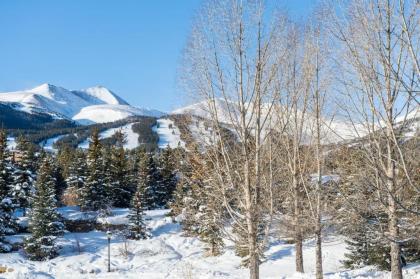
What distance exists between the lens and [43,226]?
36.1 meters

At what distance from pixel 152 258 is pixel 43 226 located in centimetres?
959

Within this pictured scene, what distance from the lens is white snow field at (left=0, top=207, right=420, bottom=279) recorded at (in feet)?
88.2

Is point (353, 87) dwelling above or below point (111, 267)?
above

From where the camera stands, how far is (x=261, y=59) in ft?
25.7

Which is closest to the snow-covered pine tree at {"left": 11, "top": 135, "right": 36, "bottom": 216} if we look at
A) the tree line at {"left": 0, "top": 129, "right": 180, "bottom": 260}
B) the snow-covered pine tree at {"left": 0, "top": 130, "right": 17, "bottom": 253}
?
the tree line at {"left": 0, "top": 129, "right": 180, "bottom": 260}

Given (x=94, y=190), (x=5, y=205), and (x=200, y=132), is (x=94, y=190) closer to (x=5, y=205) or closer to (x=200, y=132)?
(x=5, y=205)

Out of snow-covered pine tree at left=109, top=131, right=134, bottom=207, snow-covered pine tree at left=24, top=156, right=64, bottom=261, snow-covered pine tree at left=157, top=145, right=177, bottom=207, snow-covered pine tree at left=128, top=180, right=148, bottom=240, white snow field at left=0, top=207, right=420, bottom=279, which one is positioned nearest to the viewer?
white snow field at left=0, top=207, right=420, bottom=279

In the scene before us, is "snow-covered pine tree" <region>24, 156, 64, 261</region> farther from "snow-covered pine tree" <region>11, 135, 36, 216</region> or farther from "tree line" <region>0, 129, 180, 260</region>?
"snow-covered pine tree" <region>11, 135, 36, 216</region>

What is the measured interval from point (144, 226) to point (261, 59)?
122 feet

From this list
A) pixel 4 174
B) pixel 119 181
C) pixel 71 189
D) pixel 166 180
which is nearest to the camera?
pixel 4 174

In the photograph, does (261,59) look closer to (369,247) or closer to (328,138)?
(328,138)

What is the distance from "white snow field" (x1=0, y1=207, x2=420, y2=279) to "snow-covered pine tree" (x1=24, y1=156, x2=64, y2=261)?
1.01 meters

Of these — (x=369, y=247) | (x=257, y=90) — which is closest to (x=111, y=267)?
(x=369, y=247)

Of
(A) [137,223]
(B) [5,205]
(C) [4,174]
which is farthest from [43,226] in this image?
(A) [137,223]
